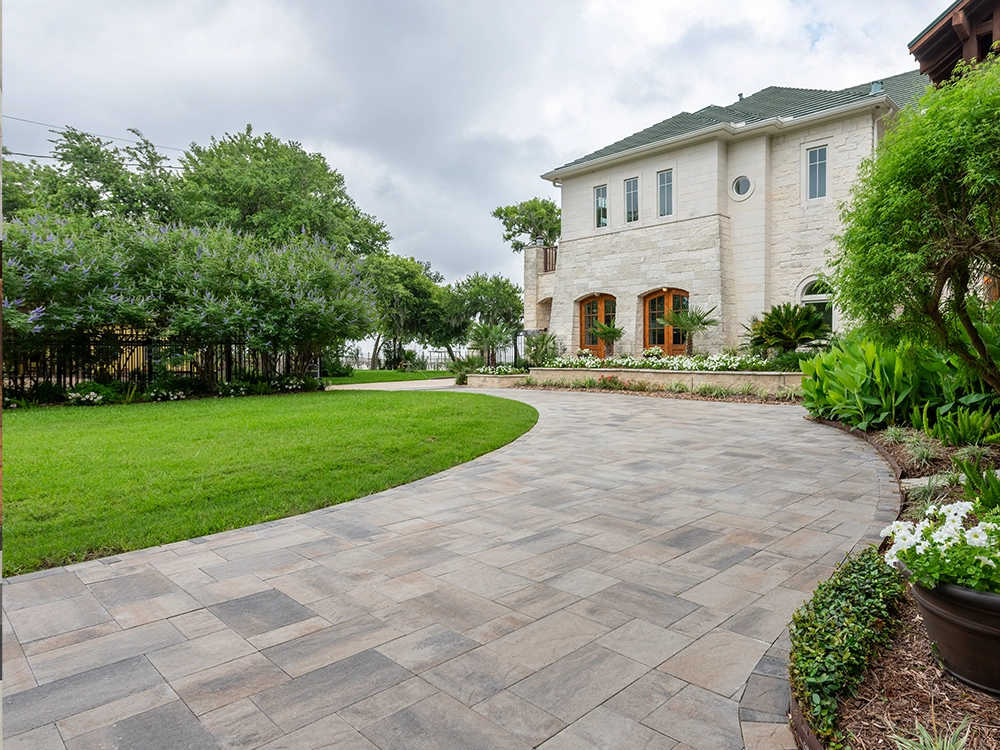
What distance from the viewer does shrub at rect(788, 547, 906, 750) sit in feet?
6.61

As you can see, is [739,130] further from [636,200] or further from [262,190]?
[262,190]

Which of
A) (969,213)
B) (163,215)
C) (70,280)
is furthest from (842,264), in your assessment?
(163,215)

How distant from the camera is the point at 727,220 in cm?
1664

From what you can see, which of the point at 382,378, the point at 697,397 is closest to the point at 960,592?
the point at 697,397

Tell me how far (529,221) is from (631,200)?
616 inches

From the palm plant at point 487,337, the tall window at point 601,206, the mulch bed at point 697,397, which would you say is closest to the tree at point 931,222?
the mulch bed at point 697,397

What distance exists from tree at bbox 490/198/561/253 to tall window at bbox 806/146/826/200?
1851 cm

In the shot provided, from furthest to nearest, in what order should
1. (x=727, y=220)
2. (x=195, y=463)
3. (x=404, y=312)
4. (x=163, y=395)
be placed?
(x=404, y=312) → (x=727, y=220) → (x=163, y=395) → (x=195, y=463)

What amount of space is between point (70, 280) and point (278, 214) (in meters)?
11.4

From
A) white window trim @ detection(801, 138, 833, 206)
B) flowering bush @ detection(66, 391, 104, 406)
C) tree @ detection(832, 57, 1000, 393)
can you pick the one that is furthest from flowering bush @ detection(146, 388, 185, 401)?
white window trim @ detection(801, 138, 833, 206)

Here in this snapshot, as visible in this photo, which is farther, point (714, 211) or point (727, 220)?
point (727, 220)

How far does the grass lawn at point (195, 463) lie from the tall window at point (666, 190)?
10.2 metres

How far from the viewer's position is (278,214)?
70.9 feet

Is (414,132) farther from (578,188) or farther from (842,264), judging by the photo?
(842,264)
